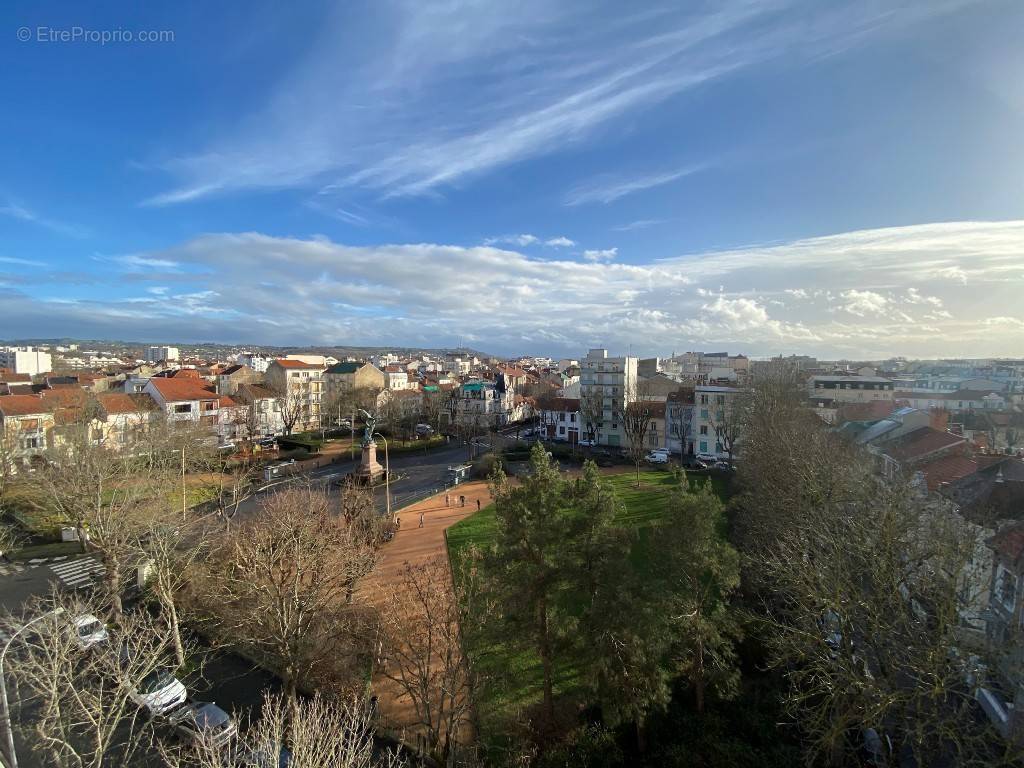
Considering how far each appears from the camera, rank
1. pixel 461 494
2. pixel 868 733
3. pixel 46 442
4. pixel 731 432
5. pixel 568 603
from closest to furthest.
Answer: pixel 868 733, pixel 568 603, pixel 461 494, pixel 46 442, pixel 731 432

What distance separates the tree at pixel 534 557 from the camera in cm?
1116

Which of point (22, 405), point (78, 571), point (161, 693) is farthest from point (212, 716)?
point (22, 405)

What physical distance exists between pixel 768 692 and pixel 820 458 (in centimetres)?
849

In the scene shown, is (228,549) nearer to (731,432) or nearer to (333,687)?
(333,687)

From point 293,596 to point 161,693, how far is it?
393 centimetres

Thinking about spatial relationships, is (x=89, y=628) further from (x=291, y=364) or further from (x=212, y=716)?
(x=291, y=364)

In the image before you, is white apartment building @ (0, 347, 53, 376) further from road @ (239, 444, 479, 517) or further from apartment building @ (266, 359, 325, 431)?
road @ (239, 444, 479, 517)

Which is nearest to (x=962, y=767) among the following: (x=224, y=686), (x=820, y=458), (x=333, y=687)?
(x=820, y=458)

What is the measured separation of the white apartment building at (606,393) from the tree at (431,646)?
3619 centimetres

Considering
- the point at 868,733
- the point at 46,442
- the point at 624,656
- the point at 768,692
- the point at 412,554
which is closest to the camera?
the point at 624,656

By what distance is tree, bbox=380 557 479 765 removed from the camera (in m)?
11.0

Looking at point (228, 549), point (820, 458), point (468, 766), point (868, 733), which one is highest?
point (820, 458)

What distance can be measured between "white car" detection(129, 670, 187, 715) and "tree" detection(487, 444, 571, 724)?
8504 millimetres

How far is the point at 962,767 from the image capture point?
8047 mm
